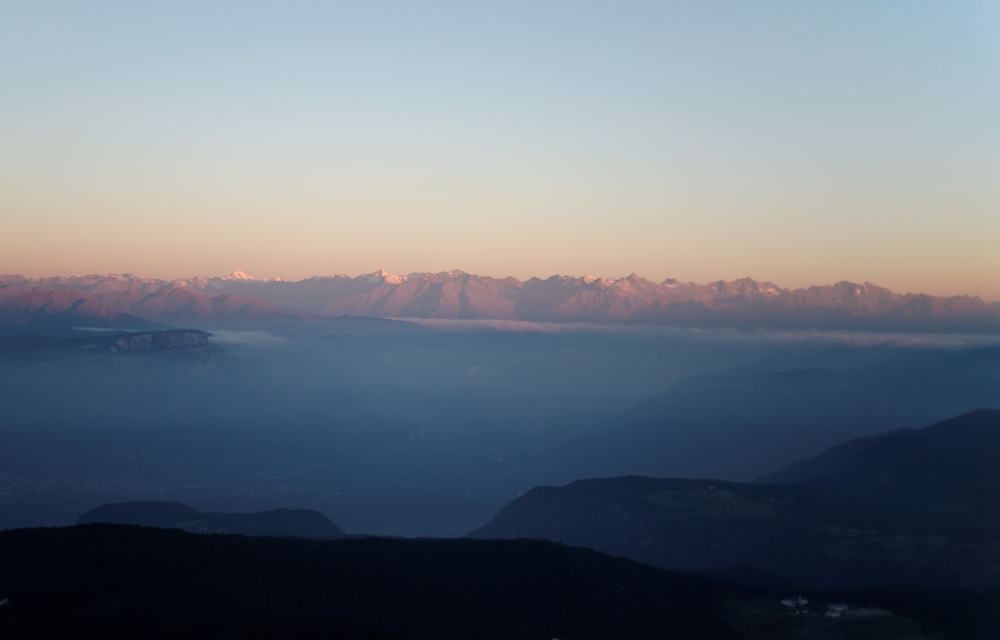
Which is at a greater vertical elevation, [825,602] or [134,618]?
[134,618]

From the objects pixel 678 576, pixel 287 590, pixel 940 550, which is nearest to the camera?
pixel 287 590

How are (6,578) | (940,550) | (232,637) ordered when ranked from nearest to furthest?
(232,637), (6,578), (940,550)

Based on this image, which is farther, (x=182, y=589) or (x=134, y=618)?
(x=182, y=589)

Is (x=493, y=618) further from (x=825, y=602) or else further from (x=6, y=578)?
(x=6, y=578)

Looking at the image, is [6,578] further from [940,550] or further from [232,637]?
[940,550]

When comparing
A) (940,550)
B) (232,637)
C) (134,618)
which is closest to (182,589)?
(134,618)

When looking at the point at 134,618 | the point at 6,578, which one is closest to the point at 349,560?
the point at 134,618
